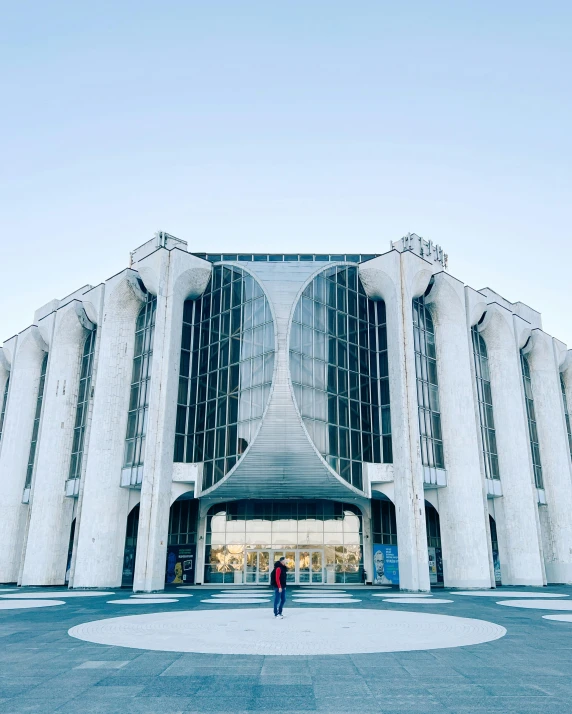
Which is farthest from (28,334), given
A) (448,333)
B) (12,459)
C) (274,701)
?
(274,701)

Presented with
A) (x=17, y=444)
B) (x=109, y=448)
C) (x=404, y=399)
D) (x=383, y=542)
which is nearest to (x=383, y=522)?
(x=383, y=542)

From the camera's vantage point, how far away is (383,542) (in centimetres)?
4072

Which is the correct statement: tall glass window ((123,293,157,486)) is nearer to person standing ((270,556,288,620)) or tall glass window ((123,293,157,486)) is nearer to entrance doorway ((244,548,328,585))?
entrance doorway ((244,548,328,585))

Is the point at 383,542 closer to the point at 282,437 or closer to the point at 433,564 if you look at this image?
the point at 433,564

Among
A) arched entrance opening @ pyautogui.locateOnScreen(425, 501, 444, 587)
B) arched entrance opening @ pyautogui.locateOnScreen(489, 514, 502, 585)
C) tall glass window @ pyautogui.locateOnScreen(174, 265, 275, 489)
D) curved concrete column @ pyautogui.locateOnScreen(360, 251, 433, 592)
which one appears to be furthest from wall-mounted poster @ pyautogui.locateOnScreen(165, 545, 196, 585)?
arched entrance opening @ pyautogui.locateOnScreen(489, 514, 502, 585)

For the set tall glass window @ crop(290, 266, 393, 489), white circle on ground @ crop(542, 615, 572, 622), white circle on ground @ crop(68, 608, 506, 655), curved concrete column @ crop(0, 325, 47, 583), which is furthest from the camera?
curved concrete column @ crop(0, 325, 47, 583)

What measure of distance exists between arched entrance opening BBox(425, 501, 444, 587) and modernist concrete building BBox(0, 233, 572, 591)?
16 centimetres

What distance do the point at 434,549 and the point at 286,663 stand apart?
35.8 m

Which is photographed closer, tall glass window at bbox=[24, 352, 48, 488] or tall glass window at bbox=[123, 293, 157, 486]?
tall glass window at bbox=[123, 293, 157, 486]

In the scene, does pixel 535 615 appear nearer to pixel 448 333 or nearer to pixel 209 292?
pixel 448 333

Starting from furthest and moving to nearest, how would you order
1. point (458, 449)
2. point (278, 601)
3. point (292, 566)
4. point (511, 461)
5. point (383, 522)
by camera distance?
point (383, 522), point (511, 461), point (292, 566), point (458, 449), point (278, 601)

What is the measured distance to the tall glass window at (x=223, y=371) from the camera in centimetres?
3431

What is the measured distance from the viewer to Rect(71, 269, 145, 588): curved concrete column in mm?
34781

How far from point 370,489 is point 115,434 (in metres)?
16.0
